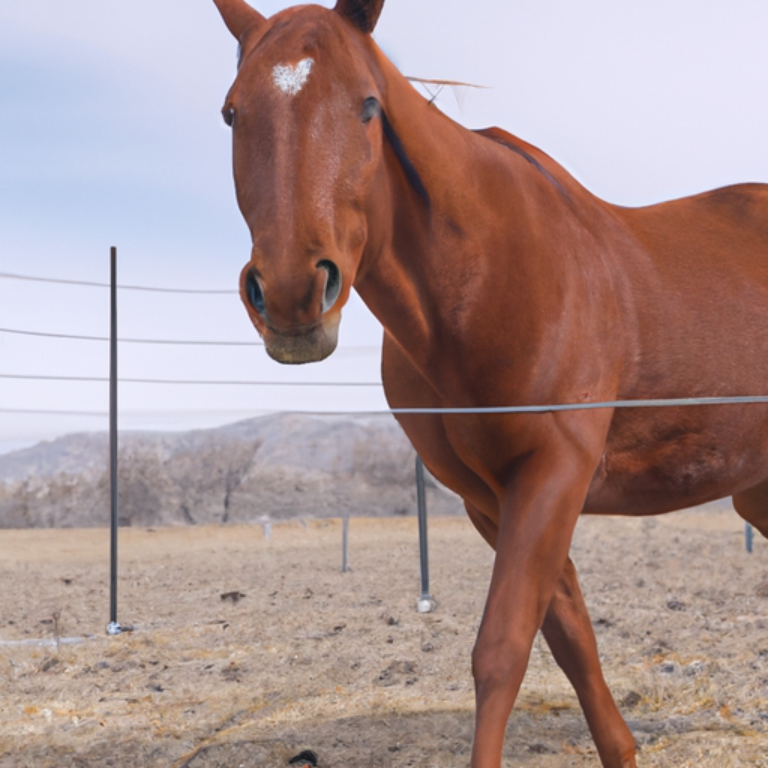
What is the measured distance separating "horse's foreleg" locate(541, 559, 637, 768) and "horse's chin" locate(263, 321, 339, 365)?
113 centimetres

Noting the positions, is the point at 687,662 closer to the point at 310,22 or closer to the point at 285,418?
the point at 310,22

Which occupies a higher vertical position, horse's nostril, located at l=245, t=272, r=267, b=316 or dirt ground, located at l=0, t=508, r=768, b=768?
horse's nostril, located at l=245, t=272, r=267, b=316

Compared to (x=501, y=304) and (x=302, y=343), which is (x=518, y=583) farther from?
(x=302, y=343)

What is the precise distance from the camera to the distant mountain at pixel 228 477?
10.5 metres

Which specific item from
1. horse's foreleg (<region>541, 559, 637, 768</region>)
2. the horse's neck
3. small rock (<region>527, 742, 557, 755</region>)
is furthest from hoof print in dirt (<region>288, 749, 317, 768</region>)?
the horse's neck

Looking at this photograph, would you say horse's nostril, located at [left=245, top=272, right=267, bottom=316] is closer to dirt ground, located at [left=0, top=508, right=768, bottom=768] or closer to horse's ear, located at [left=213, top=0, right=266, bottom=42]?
horse's ear, located at [left=213, top=0, right=266, bottom=42]

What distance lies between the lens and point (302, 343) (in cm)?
161

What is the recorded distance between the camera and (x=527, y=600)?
190cm

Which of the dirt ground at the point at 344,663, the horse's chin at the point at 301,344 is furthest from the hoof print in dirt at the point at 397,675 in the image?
the horse's chin at the point at 301,344

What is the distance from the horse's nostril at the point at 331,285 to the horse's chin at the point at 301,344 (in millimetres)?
40

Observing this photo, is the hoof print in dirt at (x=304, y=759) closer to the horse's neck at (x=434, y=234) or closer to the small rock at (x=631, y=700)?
the small rock at (x=631, y=700)

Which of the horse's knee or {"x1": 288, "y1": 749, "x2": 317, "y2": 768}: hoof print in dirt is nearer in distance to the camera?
the horse's knee

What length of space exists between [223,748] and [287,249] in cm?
205

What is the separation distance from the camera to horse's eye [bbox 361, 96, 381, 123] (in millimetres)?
1746
